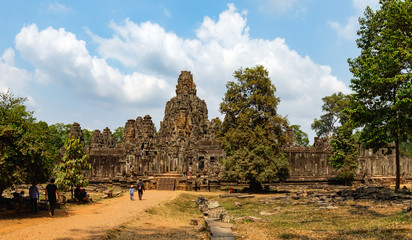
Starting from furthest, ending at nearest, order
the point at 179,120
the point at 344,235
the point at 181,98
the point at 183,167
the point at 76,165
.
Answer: the point at 181,98 < the point at 179,120 < the point at 183,167 < the point at 76,165 < the point at 344,235

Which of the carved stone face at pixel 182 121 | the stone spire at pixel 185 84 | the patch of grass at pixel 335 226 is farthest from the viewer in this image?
the stone spire at pixel 185 84

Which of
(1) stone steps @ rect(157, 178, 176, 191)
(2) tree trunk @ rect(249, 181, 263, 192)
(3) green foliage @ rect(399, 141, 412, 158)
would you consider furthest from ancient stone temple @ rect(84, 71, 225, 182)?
(3) green foliage @ rect(399, 141, 412, 158)

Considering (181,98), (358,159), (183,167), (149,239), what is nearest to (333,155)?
(358,159)

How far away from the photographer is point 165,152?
3484 centimetres

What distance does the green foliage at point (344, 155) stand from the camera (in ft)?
109

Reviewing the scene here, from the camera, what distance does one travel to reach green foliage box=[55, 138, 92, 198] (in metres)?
19.2

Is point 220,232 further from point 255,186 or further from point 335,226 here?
point 255,186

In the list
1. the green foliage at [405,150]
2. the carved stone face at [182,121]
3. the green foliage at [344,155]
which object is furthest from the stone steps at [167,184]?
the green foliage at [405,150]

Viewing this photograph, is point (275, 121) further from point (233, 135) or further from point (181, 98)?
point (181, 98)

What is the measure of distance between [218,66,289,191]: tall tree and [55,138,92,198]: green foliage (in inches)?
459

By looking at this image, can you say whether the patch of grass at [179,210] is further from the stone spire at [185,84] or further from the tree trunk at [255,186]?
the stone spire at [185,84]

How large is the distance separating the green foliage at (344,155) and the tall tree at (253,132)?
8.28m

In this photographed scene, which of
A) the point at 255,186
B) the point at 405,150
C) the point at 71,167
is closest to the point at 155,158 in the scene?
the point at 255,186

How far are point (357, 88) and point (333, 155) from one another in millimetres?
17016
